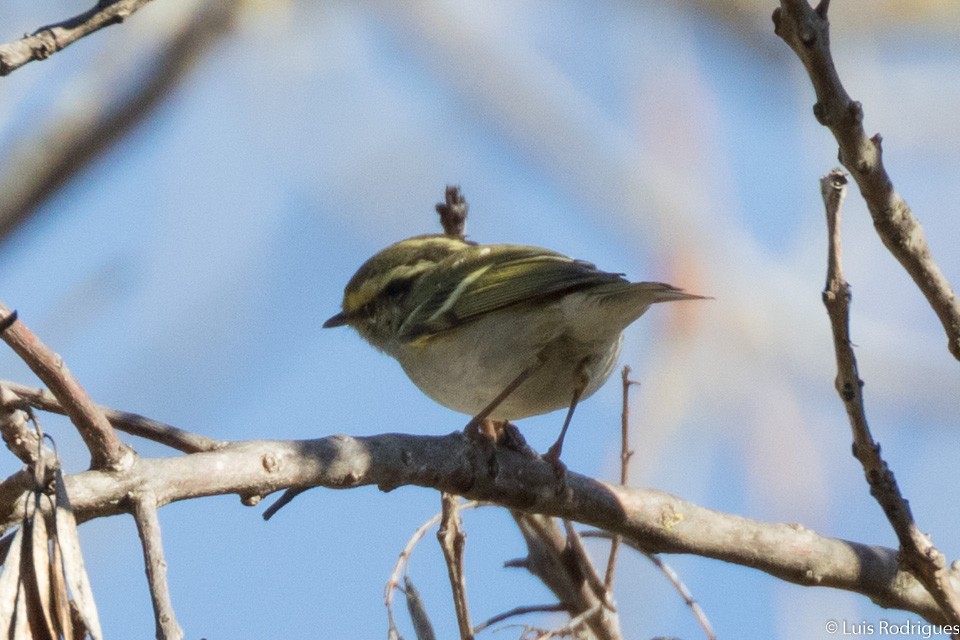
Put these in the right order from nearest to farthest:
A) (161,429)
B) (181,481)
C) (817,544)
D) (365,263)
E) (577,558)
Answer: (181,481), (161,429), (817,544), (577,558), (365,263)

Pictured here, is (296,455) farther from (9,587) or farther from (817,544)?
(817,544)

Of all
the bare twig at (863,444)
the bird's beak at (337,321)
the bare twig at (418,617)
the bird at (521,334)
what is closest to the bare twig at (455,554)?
the bare twig at (418,617)

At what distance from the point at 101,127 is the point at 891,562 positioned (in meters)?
2.14

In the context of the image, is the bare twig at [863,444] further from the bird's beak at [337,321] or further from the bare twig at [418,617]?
the bird's beak at [337,321]

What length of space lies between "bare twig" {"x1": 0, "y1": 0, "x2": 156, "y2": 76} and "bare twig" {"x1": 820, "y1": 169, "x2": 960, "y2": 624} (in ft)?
4.37

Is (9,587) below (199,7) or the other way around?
below

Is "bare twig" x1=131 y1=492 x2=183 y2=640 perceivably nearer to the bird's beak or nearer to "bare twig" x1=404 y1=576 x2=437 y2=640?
"bare twig" x1=404 y1=576 x2=437 y2=640

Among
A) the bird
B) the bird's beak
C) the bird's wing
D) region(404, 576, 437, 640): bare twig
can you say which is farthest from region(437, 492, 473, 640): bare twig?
the bird's beak

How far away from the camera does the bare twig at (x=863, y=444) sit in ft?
6.42

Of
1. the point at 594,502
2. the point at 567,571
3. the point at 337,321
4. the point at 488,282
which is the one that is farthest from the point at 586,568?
the point at 337,321

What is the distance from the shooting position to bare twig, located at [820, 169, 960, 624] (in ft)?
6.42

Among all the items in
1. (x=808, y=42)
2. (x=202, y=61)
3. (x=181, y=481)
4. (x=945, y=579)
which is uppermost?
(x=202, y=61)

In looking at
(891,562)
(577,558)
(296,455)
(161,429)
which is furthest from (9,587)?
(891,562)

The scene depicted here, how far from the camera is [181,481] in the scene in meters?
1.59
